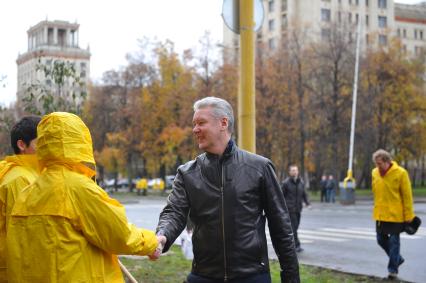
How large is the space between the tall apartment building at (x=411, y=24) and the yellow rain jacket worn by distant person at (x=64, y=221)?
113 metres

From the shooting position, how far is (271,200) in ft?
13.9

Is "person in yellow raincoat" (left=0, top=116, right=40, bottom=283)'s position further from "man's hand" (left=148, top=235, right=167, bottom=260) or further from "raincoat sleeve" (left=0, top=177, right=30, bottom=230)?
"man's hand" (left=148, top=235, right=167, bottom=260)

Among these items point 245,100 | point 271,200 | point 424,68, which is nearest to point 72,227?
point 271,200

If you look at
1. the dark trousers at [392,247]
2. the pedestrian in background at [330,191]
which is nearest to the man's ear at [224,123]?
the dark trousers at [392,247]

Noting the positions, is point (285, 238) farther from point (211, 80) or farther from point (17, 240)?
point (211, 80)

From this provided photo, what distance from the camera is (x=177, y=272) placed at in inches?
394

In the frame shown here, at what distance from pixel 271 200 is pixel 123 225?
1.12m

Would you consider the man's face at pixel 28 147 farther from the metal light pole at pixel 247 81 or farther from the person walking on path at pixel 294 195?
the person walking on path at pixel 294 195

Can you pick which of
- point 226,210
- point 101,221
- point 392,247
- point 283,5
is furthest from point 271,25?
point 101,221

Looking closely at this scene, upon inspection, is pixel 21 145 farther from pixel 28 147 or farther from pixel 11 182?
pixel 11 182

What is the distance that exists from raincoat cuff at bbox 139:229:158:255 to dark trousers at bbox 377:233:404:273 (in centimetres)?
644

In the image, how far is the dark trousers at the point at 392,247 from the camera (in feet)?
31.4

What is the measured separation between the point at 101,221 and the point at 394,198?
22.6ft

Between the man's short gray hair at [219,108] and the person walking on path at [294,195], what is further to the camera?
the person walking on path at [294,195]
